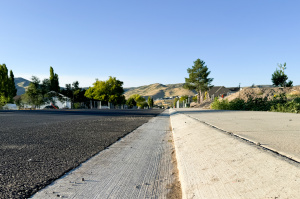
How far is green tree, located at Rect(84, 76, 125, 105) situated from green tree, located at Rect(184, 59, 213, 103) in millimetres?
26180

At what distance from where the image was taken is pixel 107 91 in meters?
71.8

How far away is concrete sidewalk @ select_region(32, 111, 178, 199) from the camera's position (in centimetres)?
186

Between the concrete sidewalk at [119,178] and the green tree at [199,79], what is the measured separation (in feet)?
165

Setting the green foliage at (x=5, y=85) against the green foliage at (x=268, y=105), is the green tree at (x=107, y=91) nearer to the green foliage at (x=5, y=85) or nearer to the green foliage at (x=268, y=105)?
the green foliage at (x=5, y=85)

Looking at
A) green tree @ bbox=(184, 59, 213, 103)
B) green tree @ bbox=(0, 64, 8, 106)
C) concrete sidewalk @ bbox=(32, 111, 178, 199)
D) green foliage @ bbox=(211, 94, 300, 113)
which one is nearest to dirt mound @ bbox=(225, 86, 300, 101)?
green foliage @ bbox=(211, 94, 300, 113)

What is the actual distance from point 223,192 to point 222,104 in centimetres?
1850

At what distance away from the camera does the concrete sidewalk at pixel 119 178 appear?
1.86 m

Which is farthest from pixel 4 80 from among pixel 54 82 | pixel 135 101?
pixel 135 101

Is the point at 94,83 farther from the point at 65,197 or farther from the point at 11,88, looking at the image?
the point at 65,197

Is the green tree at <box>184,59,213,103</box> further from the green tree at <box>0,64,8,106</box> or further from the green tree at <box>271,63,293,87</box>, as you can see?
the green tree at <box>0,64,8,106</box>

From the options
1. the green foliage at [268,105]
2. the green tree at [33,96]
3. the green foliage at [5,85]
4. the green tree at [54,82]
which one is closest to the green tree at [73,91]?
the green tree at [54,82]

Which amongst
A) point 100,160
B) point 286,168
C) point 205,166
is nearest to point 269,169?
point 286,168

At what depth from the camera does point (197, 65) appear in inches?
2083

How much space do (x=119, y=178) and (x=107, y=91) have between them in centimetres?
7080
